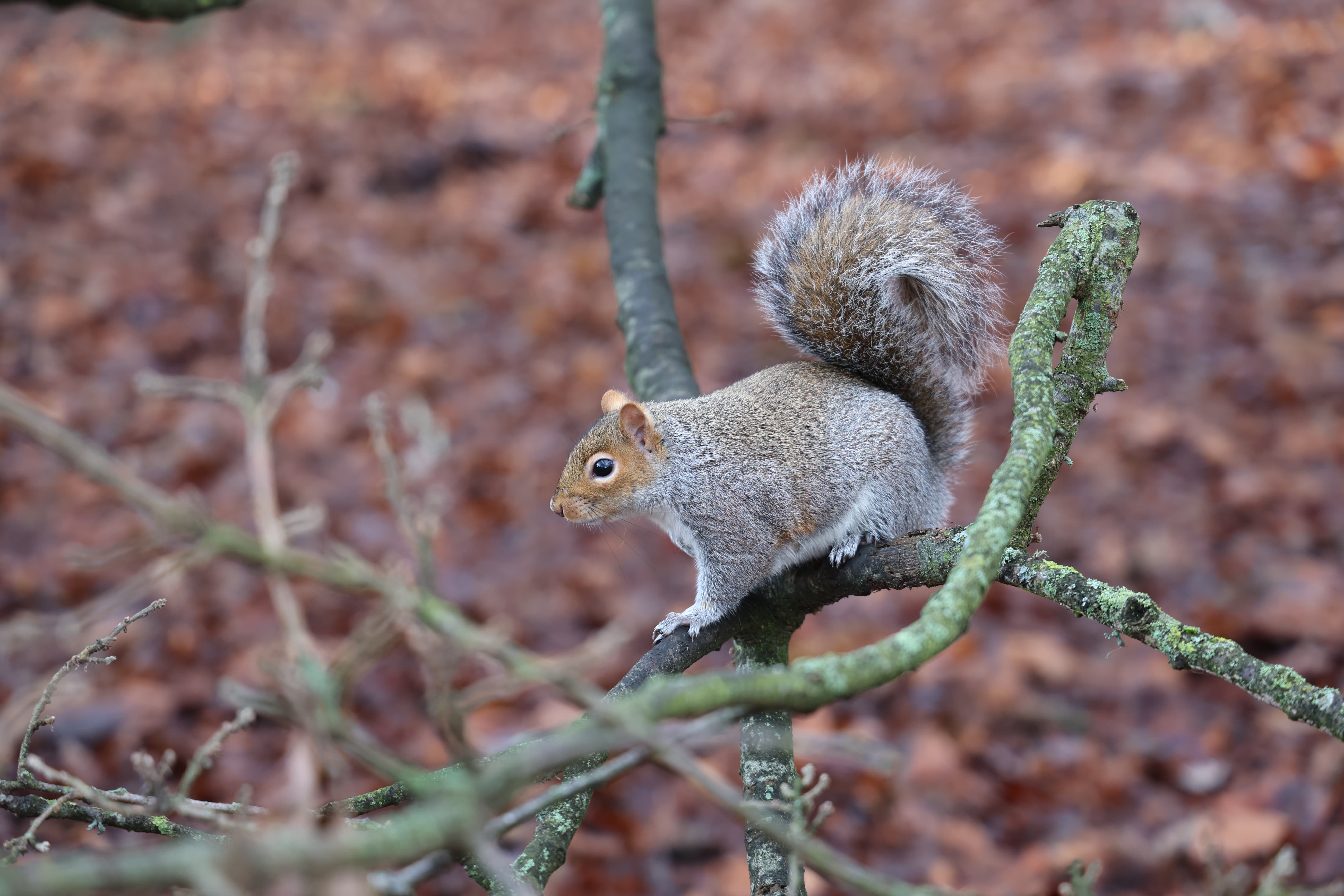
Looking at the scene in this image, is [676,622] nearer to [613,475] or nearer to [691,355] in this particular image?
[613,475]

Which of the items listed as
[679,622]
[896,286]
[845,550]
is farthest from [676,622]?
[896,286]

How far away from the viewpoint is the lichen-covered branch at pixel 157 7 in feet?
7.18

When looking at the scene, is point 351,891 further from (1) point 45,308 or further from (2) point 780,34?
(2) point 780,34

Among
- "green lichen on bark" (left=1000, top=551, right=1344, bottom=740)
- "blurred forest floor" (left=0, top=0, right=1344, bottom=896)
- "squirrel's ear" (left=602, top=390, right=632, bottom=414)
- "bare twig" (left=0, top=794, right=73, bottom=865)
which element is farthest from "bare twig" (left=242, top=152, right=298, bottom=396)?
"squirrel's ear" (left=602, top=390, right=632, bottom=414)

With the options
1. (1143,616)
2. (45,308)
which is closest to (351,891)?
(1143,616)

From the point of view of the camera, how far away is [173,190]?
6699mm

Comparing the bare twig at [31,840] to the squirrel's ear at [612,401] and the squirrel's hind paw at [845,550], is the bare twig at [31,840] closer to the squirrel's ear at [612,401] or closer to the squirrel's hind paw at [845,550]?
the squirrel's hind paw at [845,550]

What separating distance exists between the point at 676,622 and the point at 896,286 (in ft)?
2.91

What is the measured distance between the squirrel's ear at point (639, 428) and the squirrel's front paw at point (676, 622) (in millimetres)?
377

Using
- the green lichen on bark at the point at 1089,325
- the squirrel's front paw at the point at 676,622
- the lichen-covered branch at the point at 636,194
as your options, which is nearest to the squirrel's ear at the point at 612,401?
the lichen-covered branch at the point at 636,194

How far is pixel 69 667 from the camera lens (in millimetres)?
1194

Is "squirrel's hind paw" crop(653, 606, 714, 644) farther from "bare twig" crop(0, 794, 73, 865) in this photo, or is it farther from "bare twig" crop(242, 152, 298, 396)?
"bare twig" crop(242, 152, 298, 396)

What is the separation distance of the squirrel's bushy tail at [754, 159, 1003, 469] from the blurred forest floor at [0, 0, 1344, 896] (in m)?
0.65

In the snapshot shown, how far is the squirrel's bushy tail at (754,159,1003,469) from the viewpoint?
2.28m
